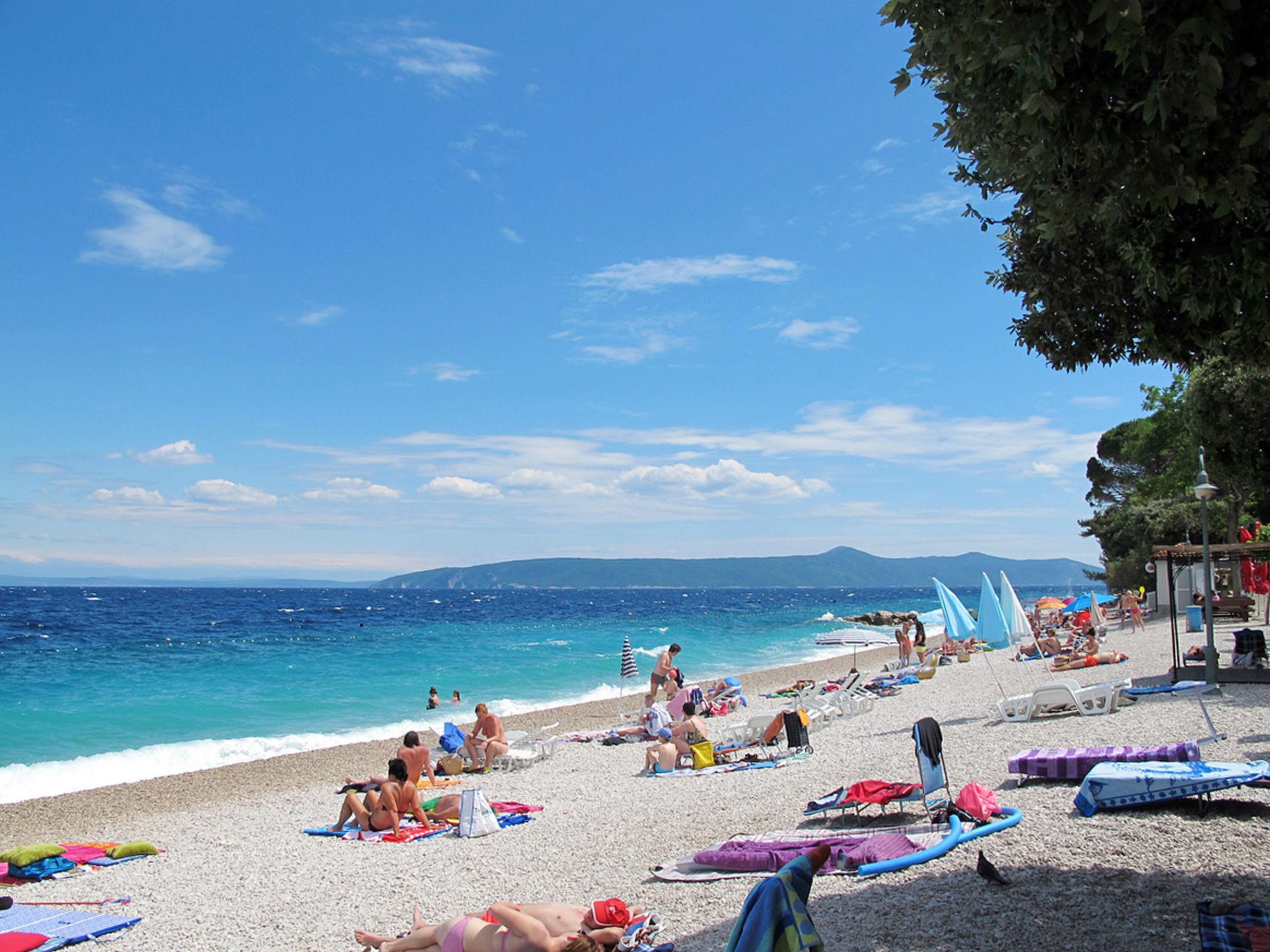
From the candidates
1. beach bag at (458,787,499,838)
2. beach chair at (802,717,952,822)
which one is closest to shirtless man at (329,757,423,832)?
beach bag at (458,787,499,838)

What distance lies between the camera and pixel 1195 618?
2191 centimetres

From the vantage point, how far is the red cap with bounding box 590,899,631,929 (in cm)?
501

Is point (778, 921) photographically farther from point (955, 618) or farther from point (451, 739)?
point (955, 618)

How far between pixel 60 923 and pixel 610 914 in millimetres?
4472

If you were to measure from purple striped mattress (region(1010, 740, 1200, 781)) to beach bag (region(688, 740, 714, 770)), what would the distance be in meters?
4.92

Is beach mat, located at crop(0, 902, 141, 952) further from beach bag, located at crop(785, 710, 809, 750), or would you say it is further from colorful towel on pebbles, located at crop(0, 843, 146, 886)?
beach bag, located at crop(785, 710, 809, 750)

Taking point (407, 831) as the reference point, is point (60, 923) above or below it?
above

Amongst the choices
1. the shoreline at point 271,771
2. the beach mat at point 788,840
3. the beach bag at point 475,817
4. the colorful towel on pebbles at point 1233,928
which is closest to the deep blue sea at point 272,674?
the shoreline at point 271,771

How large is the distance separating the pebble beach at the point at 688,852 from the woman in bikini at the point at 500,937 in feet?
2.30

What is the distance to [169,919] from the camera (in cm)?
688

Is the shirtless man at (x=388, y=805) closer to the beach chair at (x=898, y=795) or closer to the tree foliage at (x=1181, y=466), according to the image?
the beach chair at (x=898, y=795)

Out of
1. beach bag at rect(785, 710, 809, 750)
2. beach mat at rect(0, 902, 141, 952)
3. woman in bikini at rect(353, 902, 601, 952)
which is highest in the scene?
woman in bikini at rect(353, 902, 601, 952)

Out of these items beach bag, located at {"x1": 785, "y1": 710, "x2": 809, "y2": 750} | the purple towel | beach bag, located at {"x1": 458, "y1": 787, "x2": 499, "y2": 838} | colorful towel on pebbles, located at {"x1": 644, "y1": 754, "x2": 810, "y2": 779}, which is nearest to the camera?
the purple towel

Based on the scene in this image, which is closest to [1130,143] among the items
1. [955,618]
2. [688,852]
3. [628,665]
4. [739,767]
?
[688,852]
